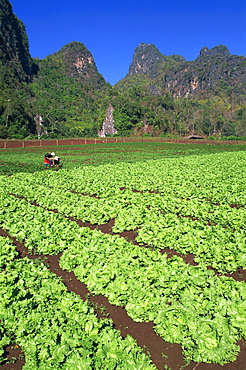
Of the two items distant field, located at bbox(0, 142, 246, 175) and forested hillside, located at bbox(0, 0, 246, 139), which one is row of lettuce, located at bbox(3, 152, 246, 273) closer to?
distant field, located at bbox(0, 142, 246, 175)

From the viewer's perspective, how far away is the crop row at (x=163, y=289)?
203 inches

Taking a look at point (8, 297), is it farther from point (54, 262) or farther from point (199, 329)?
point (199, 329)

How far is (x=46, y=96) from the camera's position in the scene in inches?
6053

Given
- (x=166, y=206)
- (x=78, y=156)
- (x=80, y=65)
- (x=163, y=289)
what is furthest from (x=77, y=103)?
(x=163, y=289)

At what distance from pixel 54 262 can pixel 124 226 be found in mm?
2932

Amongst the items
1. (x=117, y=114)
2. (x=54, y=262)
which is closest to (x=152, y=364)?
(x=54, y=262)

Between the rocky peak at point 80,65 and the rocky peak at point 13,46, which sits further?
the rocky peak at point 80,65

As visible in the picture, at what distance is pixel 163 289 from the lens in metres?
6.32

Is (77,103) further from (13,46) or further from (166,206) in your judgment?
(166,206)

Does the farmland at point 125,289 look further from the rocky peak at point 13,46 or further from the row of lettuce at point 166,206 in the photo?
the rocky peak at point 13,46

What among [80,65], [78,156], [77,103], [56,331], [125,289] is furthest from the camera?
[80,65]

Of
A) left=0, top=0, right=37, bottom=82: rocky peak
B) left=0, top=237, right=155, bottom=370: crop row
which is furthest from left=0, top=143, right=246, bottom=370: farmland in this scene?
left=0, top=0, right=37, bottom=82: rocky peak

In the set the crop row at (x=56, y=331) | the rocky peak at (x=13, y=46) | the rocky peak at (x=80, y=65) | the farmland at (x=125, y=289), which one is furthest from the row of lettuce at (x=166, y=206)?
the rocky peak at (x=80, y=65)

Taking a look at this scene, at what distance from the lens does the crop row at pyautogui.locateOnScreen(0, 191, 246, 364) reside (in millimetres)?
5168
